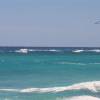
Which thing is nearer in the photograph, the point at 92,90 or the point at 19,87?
the point at 92,90

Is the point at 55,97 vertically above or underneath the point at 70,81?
underneath

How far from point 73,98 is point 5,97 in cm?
372

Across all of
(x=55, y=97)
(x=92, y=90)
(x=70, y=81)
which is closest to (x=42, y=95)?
(x=55, y=97)

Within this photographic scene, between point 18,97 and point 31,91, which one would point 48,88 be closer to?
point 31,91

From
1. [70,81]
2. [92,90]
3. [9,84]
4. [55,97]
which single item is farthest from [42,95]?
[70,81]

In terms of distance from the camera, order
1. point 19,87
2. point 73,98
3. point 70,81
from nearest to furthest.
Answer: point 73,98, point 19,87, point 70,81

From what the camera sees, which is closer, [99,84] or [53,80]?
[99,84]

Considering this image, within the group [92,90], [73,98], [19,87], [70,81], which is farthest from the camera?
[70,81]

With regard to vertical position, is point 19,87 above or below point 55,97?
above

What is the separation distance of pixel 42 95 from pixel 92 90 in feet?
10.6

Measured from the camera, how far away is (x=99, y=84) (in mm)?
36438

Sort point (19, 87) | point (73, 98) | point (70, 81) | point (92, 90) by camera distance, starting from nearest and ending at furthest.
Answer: point (73, 98) → point (92, 90) → point (19, 87) → point (70, 81)

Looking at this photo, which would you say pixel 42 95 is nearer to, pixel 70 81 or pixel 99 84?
pixel 99 84

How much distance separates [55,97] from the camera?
32.6 meters
